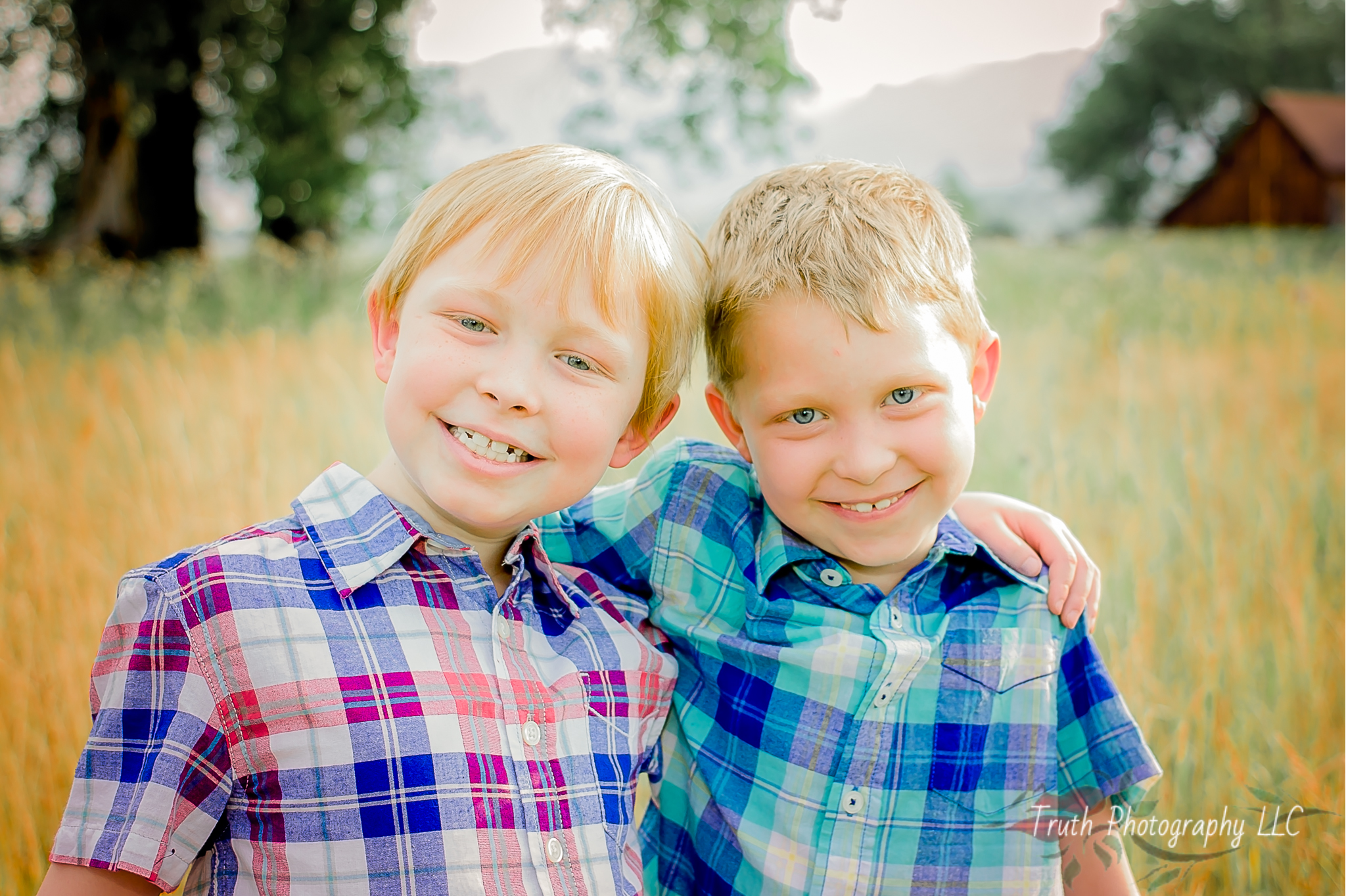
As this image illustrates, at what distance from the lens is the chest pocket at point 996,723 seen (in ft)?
4.15

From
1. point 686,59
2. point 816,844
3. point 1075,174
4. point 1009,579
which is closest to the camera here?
point 816,844

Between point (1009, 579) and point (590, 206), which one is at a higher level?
point (590, 206)

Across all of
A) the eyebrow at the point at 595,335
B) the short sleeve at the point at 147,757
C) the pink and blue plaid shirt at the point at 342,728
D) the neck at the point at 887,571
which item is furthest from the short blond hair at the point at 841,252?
the short sleeve at the point at 147,757

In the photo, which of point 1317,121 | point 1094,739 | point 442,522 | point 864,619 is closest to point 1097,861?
point 1094,739

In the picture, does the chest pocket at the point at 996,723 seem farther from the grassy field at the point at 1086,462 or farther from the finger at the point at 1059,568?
the grassy field at the point at 1086,462

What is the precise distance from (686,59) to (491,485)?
368cm

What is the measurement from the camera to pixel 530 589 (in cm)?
126

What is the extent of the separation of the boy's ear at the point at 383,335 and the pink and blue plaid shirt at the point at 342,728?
0.55 feet

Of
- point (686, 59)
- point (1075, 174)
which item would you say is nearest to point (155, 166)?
point (686, 59)

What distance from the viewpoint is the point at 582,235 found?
117 cm

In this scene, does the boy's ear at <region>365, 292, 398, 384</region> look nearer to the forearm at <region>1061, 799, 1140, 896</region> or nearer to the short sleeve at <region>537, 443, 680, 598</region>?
the short sleeve at <region>537, 443, 680, 598</region>

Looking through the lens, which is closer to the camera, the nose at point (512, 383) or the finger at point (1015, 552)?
the nose at point (512, 383)

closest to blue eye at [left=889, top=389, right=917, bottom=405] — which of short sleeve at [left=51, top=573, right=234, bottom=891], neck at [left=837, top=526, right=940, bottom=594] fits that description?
neck at [left=837, top=526, right=940, bottom=594]

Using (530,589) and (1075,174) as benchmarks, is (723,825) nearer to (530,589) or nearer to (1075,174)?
(530,589)
